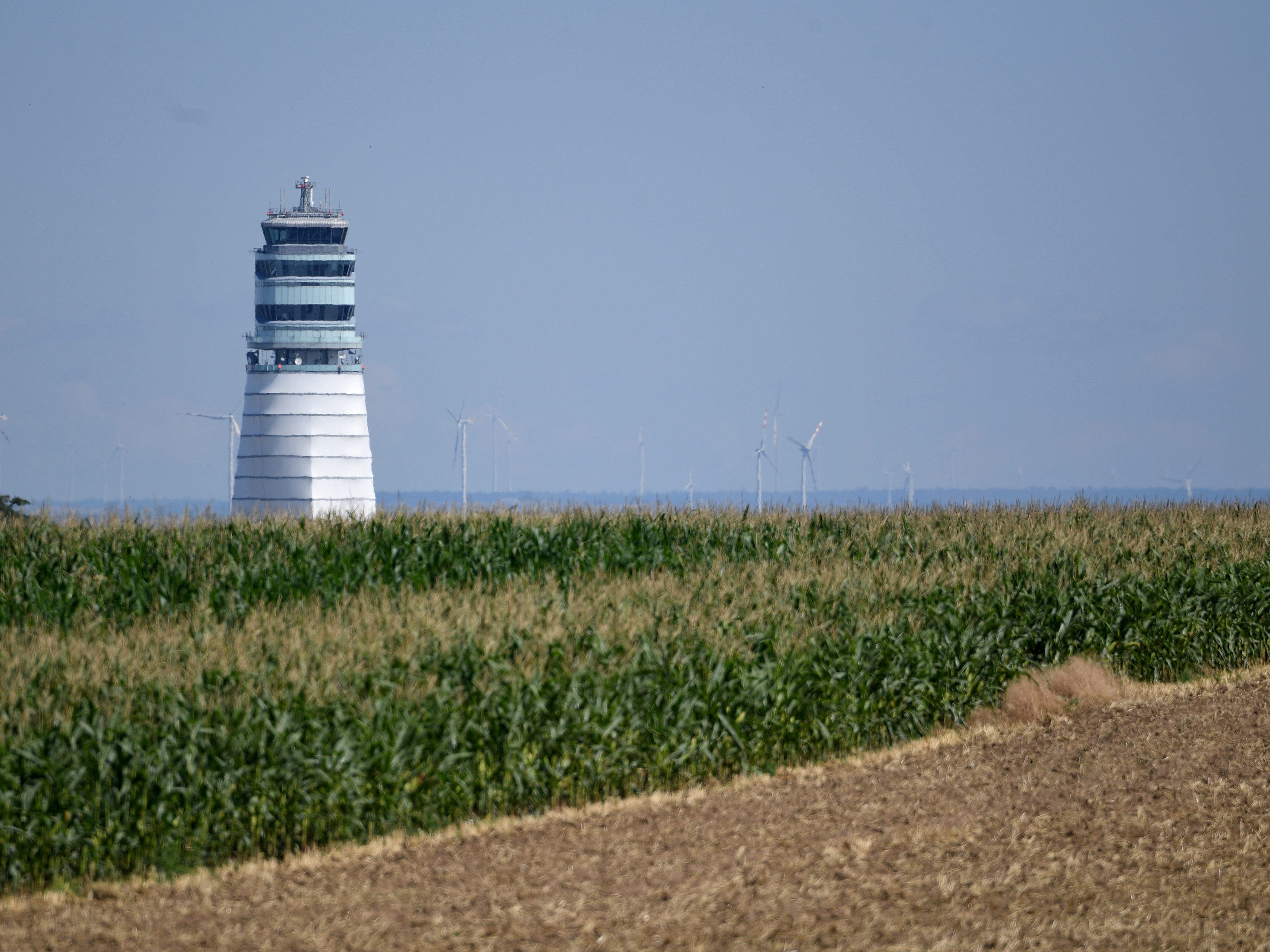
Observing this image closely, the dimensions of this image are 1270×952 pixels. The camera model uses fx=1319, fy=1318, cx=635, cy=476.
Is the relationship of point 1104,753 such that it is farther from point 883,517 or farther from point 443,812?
point 883,517

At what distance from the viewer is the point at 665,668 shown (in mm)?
15359

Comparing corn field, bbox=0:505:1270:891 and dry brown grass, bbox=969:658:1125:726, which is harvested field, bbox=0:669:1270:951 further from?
dry brown grass, bbox=969:658:1125:726

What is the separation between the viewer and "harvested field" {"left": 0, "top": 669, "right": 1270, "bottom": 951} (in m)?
10.1

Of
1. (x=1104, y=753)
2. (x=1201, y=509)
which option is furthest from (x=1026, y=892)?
(x=1201, y=509)

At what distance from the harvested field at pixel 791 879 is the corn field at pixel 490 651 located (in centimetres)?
56

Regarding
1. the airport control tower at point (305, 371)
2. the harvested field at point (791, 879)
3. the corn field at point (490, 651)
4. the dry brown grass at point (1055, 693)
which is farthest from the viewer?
the airport control tower at point (305, 371)

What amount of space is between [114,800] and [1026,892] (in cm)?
800

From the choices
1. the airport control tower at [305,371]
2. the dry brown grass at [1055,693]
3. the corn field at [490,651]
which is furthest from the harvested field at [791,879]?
the airport control tower at [305,371]

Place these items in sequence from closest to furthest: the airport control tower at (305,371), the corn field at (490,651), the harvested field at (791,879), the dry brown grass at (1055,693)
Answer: the harvested field at (791,879) < the corn field at (490,651) < the dry brown grass at (1055,693) < the airport control tower at (305,371)

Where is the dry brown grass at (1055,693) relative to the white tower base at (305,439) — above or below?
below

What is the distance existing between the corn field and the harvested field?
1.85ft

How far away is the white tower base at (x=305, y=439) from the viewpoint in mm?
90750

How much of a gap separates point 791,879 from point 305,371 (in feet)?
274

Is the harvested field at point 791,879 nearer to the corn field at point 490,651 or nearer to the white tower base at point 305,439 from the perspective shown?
the corn field at point 490,651
